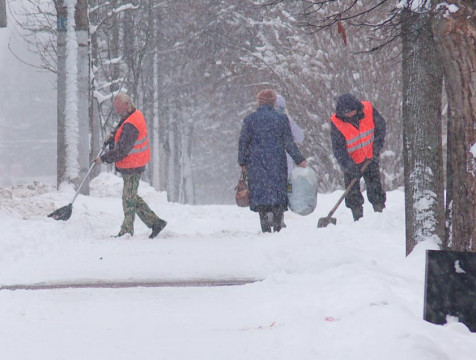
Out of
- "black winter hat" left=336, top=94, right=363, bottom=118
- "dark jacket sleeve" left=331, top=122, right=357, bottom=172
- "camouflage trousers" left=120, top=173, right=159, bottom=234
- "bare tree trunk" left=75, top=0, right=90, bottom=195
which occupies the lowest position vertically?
"camouflage trousers" left=120, top=173, right=159, bottom=234

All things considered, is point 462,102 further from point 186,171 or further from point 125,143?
point 186,171

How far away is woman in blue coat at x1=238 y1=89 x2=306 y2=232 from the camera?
9898mm

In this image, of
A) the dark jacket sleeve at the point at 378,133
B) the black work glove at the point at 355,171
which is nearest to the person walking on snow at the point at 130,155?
the black work glove at the point at 355,171

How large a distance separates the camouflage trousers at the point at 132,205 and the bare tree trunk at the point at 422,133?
13.8ft

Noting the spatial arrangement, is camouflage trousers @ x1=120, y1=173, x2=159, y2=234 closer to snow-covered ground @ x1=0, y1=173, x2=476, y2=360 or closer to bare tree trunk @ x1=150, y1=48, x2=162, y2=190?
snow-covered ground @ x1=0, y1=173, x2=476, y2=360

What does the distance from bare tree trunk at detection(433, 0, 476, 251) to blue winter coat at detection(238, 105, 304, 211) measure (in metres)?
4.49

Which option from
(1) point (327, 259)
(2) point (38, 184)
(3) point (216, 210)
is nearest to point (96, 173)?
(2) point (38, 184)

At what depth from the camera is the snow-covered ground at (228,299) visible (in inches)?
169

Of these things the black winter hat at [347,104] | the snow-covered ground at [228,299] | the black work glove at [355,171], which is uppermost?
the black winter hat at [347,104]

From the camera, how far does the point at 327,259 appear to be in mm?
6961

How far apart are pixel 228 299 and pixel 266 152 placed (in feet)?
13.4

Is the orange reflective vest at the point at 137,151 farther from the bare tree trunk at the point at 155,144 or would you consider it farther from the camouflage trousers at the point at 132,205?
the bare tree trunk at the point at 155,144

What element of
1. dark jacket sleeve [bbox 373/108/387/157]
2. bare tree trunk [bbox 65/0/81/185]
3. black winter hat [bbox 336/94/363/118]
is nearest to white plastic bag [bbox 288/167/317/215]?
dark jacket sleeve [bbox 373/108/387/157]

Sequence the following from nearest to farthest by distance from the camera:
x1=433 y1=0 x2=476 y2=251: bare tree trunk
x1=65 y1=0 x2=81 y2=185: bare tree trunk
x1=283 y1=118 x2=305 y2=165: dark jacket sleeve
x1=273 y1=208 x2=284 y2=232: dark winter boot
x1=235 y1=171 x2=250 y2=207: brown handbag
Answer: x1=433 y1=0 x2=476 y2=251: bare tree trunk, x1=283 y1=118 x2=305 y2=165: dark jacket sleeve, x1=235 y1=171 x2=250 y2=207: brown handbag, x1=273 y1=208 x2=284 y2=232: dark winter boot, x1=65 y1=0 x2=81 y2=185: bare tree trunk
